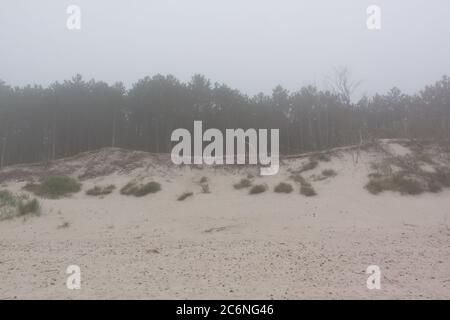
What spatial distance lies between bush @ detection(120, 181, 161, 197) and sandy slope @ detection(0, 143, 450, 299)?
43 centimetres

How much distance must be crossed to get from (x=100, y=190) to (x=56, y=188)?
81.8 inches

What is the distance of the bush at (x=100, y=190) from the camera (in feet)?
62.2

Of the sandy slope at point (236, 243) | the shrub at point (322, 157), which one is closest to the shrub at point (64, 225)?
the sandy slope at point (236, 243)

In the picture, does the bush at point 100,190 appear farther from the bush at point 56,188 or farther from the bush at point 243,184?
the bush at point 243,184

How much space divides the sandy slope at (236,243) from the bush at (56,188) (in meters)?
0.77

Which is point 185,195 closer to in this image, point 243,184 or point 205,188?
point 205,188

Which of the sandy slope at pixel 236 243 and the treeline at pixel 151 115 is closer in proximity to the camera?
the sandy slope at pixel 236 243

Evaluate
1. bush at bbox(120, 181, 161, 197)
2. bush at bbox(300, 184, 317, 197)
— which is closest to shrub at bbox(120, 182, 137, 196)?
bush at bbox(120, 181, 161, 197)

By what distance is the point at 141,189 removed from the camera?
61.2 ft

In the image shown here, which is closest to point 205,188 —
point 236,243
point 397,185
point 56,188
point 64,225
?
point 64,225

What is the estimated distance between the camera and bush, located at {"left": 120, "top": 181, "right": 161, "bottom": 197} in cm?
1855
